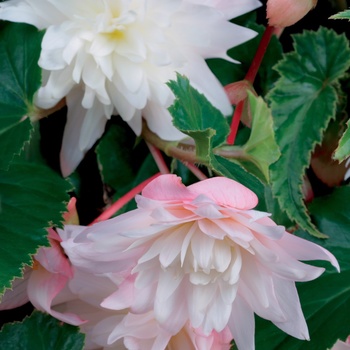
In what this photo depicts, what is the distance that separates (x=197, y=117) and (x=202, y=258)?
126mm

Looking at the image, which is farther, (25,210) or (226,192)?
(25,210)

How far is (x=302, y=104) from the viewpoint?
714 mm

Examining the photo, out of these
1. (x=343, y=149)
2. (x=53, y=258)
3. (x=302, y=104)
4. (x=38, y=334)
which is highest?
(x=343, y=149)

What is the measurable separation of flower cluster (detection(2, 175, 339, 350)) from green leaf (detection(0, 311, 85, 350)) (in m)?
0.10

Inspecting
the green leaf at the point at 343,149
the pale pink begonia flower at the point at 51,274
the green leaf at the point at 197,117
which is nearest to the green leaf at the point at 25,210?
the pale pink begonia flower at the point at 51,274

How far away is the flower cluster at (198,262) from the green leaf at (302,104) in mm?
127

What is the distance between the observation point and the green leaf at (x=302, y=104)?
0.66m

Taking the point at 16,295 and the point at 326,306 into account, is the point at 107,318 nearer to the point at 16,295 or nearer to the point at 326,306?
the point at 16,295

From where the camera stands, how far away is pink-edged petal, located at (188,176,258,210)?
1.63ft

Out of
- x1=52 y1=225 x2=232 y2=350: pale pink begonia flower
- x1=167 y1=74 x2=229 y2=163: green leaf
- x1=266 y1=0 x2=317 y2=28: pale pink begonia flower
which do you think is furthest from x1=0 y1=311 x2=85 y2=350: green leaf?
x1=266 y1=0 x2=317 y2=28: pale pink begonia flower

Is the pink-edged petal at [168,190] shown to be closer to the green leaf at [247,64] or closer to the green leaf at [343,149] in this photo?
the green leaf at [343,149]

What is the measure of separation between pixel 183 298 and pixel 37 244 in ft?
0.46

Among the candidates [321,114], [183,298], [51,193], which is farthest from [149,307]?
[321,114]

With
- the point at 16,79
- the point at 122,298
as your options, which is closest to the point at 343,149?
the point at 122,298
